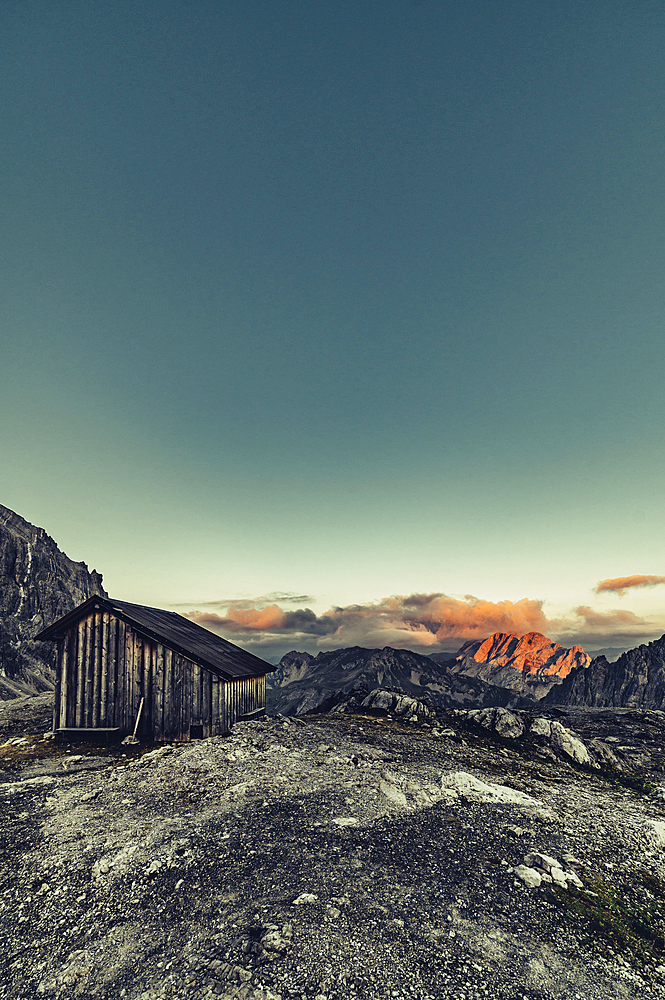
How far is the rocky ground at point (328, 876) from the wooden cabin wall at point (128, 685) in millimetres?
2889

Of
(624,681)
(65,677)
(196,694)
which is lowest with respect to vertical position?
(624,681)

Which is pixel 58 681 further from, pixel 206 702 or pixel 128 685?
pixel 206 702

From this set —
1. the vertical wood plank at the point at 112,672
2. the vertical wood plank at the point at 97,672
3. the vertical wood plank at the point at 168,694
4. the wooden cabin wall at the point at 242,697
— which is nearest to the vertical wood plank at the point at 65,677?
the vertical wood plank at the point at 97,672

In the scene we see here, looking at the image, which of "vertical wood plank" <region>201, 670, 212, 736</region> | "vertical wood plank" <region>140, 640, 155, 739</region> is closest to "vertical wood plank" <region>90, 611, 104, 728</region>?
"vertical wood plank" <region>140, 640, 155, 739</region>

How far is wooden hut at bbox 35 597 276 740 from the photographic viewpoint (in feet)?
71.7

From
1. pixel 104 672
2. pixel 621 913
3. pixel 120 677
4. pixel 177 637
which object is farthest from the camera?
pixel 177 637

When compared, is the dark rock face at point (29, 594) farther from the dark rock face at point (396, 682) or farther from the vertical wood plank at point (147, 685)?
the dark rock face at point (396, 682)

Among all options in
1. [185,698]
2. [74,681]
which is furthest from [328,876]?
[74,681]

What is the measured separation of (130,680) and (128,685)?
0.84ft

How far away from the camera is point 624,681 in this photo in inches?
3930

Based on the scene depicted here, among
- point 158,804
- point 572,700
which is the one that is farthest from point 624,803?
point 572,700

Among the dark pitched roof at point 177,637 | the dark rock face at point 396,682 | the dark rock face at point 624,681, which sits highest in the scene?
the dark pitched roof at point 177,637

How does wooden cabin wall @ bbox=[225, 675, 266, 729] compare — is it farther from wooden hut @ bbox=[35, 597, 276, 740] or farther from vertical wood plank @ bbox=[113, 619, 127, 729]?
vertical wood plank @ bbox=[113, 619, 127, 729]

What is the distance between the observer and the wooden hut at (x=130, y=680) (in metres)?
21.9
